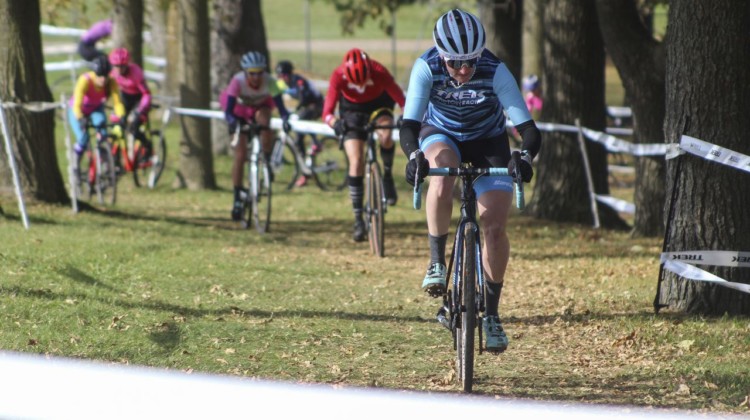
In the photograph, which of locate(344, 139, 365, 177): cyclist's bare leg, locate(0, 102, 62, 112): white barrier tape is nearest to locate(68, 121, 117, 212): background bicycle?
locate(0, 102, 62, 112): white barrier tape

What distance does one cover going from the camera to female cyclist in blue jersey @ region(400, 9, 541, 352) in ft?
20.7

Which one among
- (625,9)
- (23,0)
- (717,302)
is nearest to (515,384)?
(717,302)

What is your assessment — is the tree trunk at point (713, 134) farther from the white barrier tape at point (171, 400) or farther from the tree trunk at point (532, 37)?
the tree trunk at point (532, 37)

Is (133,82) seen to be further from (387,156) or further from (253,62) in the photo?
(387,156)

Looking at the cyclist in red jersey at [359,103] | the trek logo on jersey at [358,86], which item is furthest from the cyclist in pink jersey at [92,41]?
the trek logo on jersey at [358,86]

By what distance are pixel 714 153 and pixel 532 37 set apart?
17.0 m

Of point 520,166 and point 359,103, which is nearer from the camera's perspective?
point 520,166

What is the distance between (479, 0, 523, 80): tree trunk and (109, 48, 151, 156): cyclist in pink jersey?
6.40 metres

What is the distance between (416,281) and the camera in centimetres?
1048

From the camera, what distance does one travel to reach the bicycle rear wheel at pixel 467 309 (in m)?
5.96

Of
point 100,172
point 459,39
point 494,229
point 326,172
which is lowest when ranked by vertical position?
point 326,172

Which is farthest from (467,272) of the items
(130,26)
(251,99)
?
(130,26)

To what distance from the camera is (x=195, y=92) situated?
1789cm

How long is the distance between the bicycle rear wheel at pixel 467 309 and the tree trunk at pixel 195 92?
11817 mm
